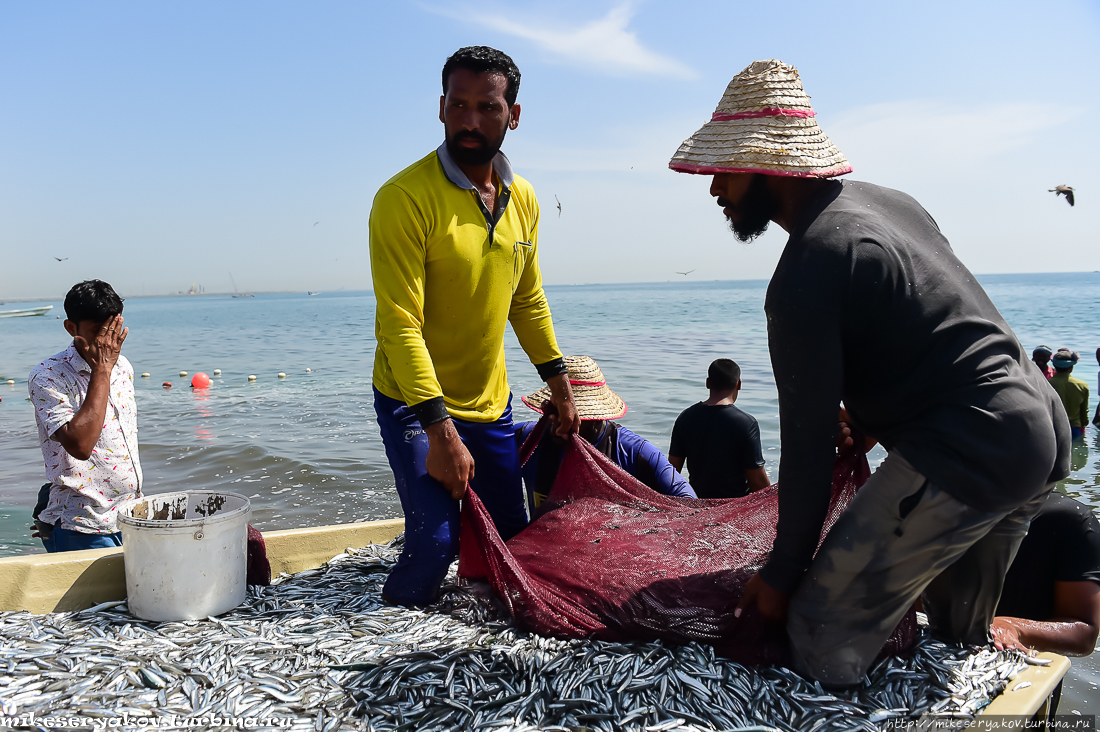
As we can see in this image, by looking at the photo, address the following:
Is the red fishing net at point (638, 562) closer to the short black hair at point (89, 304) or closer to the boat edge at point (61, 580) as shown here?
the boat edge at point (61, 580)

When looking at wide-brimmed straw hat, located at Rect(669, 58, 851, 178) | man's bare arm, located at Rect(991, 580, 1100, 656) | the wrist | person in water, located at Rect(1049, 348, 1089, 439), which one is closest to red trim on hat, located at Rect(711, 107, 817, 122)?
wide-brimmed straw hat, located at Rect(669, 58, 851, 178)

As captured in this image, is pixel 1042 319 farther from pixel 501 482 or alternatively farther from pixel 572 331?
pixel 501 482

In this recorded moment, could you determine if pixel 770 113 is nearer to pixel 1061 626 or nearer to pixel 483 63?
pixel 483 63

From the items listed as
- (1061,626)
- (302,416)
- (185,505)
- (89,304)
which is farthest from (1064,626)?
(302,416)

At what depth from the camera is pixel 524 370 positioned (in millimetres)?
23453

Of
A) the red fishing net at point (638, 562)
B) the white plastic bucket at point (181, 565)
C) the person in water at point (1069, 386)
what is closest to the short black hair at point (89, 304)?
the white plastic bucket at point (181, 565)

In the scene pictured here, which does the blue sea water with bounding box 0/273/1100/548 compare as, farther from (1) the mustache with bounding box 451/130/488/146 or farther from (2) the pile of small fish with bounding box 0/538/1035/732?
(1) the mustache with bounding box 451/130/488/146

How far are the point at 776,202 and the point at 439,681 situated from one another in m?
2.50

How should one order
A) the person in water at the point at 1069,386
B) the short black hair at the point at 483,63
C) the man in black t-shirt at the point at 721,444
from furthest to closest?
the person in water at the point at 1069,386
the man in black t-shirt at the point at 721,444
the short black hair at the point at 483,63

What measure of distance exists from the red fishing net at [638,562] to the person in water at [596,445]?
0.58 metres

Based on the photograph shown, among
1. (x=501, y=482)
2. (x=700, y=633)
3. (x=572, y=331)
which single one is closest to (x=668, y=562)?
(x=700, y=633)

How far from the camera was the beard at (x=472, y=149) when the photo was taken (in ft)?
12.8

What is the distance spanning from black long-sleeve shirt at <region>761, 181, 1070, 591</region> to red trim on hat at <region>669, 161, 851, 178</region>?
87mm

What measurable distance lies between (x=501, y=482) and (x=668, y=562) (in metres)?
1.15
